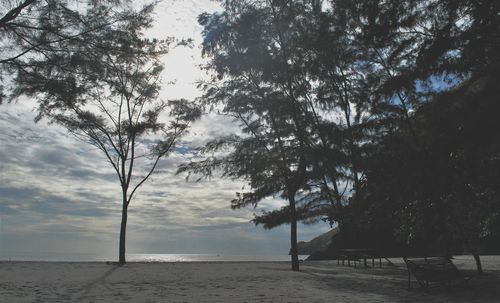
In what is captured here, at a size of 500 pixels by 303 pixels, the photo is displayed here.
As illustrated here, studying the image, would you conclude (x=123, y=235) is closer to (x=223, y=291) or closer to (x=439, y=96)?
(x=223, y=291)

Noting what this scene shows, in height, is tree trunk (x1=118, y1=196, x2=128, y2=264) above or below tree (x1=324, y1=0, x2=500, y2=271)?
below

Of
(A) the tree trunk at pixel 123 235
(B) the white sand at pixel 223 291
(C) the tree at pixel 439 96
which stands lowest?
(B) the white sand at pixel 223 291

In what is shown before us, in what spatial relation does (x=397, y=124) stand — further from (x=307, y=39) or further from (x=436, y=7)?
(x=436, y=7)

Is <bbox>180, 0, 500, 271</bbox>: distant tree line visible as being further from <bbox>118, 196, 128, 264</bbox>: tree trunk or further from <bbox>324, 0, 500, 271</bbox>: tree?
<bbox>118, 196, 128, 264</bbox>: tree trunk

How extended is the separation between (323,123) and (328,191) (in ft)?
16.4

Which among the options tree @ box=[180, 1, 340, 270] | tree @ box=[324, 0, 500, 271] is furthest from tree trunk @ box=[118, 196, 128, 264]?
tree @ box=[324, 0, 500, 271]

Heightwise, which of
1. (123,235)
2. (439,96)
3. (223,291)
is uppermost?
(439,96)

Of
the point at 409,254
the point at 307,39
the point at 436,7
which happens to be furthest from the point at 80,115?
the point at 409,254

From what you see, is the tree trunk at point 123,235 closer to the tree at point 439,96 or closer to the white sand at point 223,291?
the white sand at point 223,291

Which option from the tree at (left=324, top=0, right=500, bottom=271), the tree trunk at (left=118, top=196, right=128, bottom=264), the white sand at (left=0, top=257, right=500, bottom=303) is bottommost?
the white sand at (left=0, top=257, right=500, bottom=303)

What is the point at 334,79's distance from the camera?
730 inches

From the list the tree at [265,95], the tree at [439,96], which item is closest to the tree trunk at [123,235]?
the tree at [265,95]

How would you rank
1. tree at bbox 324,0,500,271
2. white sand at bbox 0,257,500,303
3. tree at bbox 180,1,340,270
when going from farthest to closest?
tree at bbox 180,1,340,270
white sand at bbox 0,257,500,303
tree at bbox 324,0,500,271

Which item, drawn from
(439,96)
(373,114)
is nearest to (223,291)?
(439,96)
